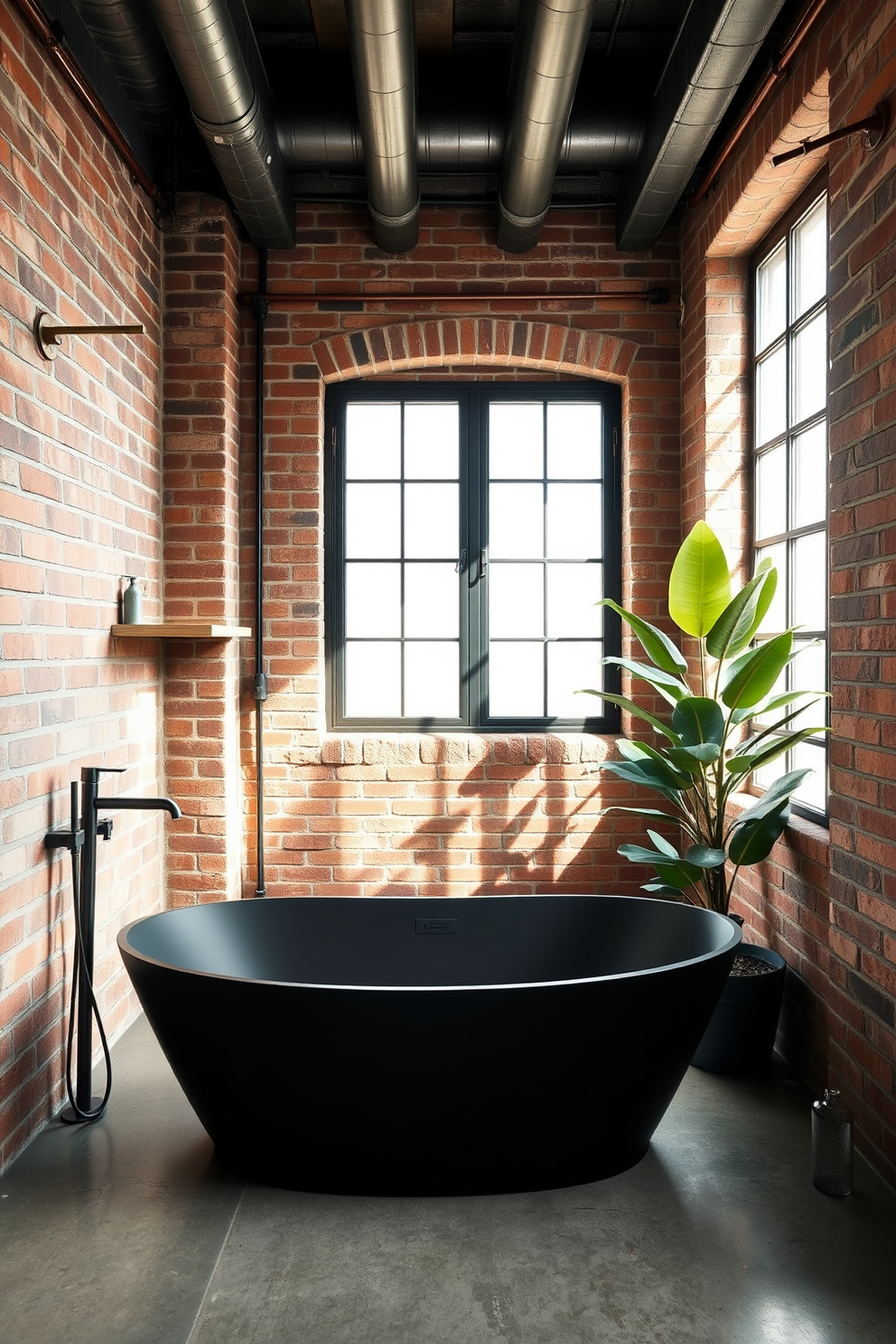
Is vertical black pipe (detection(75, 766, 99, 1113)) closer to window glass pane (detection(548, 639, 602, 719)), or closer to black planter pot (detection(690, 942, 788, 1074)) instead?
black planter pot (detection(690, 942, 788, 1074))

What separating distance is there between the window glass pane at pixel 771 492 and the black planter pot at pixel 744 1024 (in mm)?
1479

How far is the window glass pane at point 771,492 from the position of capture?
3.36 meters

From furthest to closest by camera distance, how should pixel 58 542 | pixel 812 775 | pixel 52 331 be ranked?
1. pixel 812 775
2. pixel 58 542
3. pixel 52 331

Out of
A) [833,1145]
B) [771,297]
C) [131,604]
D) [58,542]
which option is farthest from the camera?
[771,297]

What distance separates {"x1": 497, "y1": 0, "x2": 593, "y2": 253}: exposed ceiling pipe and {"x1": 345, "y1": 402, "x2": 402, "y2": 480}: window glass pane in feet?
2.82

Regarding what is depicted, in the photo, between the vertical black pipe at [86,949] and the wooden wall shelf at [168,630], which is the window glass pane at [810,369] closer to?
the wooden wall shelf at [168,630]

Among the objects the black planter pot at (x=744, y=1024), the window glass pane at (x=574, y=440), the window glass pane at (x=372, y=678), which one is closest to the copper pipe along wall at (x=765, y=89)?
the window glass pane at (x=574, y=440)

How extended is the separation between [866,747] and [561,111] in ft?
6.60

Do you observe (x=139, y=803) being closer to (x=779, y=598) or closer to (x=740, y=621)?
(x=740, y=621)

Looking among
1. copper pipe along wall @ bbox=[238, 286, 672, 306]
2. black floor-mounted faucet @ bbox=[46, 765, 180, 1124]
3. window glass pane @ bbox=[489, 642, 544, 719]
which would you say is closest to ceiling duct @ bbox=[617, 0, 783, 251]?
copper pipe along wall @ bbox=[238, 286, 672, 306]

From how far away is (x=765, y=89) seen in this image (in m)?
2.87

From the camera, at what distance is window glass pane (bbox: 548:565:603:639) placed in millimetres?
4105

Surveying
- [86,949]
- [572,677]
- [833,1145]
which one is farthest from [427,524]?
[833,1145]

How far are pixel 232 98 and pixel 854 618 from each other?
2238 millimetres
